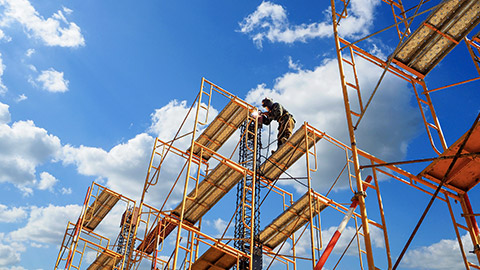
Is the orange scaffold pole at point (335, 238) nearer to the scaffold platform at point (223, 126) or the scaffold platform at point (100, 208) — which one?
the scaffold platform at point (223, 126)

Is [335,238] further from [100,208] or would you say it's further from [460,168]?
[100,208]

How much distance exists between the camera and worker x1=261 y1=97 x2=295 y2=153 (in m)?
19.6

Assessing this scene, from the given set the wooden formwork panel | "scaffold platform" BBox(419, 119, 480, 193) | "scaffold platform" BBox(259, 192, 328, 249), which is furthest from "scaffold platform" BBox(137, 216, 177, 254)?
"scaffold platform" BBox(419, 119, 480, 193)

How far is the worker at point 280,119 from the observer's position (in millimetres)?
19594

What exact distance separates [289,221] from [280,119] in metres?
5.21

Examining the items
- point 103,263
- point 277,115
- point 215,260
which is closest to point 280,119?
point 277,115

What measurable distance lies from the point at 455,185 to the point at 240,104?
9.89 m

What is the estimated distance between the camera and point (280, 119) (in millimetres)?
20203

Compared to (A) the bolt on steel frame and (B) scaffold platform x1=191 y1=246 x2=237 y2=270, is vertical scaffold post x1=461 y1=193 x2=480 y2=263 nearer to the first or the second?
(A) the bolt on steel frame

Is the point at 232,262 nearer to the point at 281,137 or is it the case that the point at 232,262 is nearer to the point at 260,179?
the point at 260,179

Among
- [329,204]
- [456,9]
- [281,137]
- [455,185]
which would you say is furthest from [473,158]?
[281,137]

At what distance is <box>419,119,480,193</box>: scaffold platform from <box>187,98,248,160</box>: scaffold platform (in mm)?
9567

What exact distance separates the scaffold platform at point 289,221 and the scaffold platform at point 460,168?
797cm

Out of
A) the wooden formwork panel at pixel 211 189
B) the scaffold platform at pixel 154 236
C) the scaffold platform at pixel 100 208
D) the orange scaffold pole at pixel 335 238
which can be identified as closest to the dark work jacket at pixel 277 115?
the wooden formwork panel at pixel 211 189
